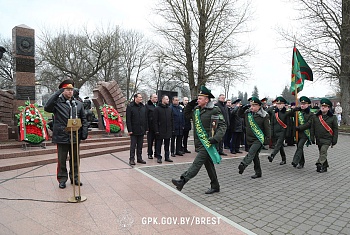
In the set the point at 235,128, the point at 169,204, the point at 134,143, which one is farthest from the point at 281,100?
the point at 169,204

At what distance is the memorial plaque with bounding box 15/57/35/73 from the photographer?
959cm

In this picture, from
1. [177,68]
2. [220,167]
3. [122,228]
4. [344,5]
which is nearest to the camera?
[122,228]

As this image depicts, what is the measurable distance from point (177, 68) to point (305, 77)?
13.5 metres

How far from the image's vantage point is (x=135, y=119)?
272 inches

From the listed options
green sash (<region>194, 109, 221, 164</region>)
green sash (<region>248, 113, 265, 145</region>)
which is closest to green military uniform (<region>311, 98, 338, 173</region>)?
green sash (<region>248, 113, 265, 145</region>)

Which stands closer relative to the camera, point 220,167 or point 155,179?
point 155,179

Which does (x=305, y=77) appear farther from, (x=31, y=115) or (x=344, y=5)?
(x=344, y=5)

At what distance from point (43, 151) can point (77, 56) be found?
23805mm

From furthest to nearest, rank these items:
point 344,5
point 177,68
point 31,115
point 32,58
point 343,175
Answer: point 177,68, point 344,5, point 32,58, point 31,115, point 343,175

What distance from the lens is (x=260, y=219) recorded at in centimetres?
367

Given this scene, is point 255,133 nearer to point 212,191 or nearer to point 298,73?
point 212,191

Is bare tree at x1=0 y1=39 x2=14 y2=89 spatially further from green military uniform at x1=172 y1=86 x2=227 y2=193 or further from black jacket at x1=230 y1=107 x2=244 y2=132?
green military uniform at x1=172 y1=86 x2=227 y2=193

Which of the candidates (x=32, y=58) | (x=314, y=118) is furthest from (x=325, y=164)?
(x=32, y=58)

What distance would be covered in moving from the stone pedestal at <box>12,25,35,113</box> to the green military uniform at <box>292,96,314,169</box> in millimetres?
9297
